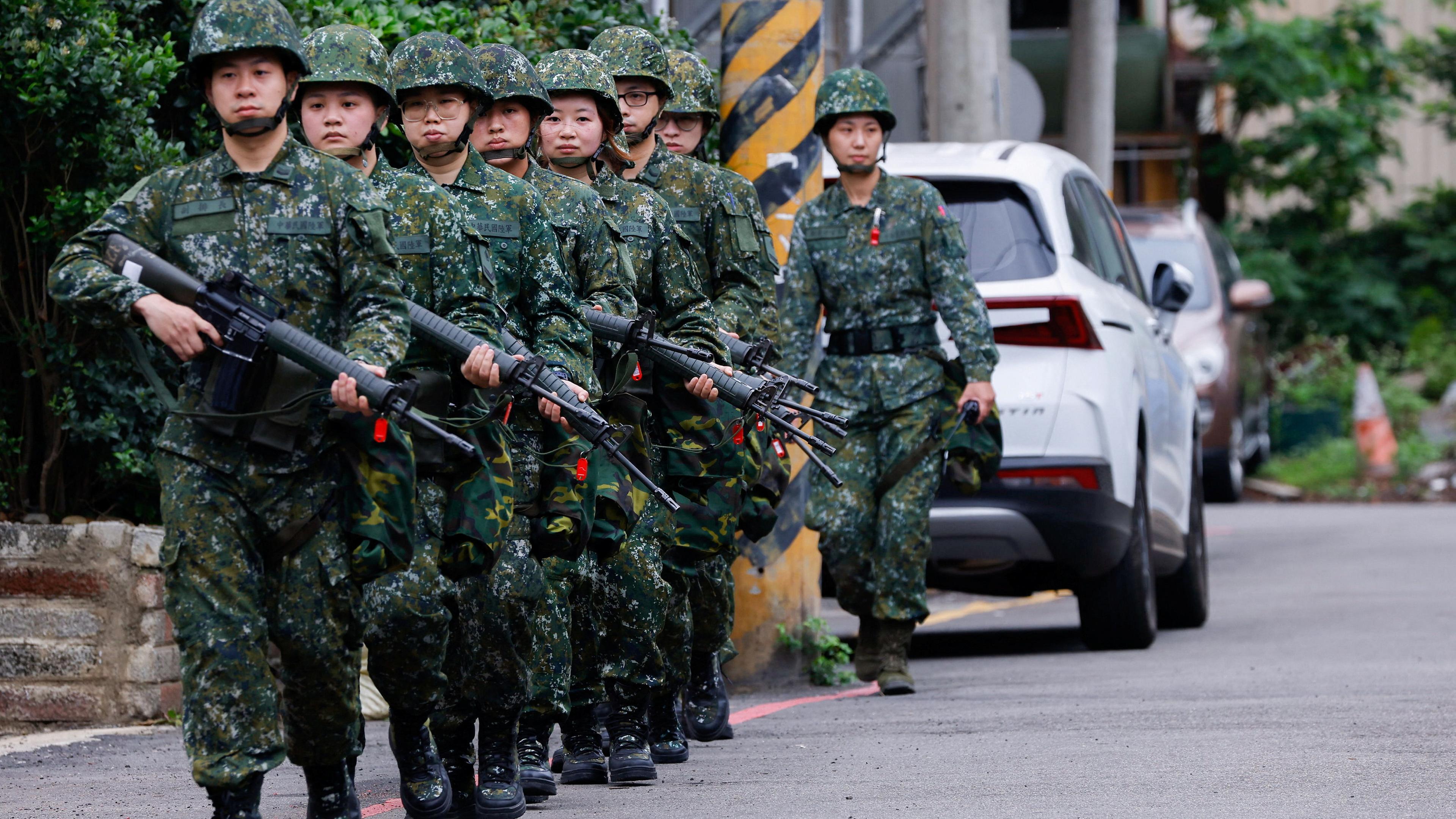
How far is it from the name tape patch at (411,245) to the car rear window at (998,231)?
364cm

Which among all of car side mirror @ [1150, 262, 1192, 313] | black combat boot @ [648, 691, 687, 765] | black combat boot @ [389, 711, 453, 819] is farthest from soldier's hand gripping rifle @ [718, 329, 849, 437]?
car side mirror @ [1150, 262, 1192, 313]

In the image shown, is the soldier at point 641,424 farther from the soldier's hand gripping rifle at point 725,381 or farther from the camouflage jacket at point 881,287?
the camouflage jacket at point 881,287

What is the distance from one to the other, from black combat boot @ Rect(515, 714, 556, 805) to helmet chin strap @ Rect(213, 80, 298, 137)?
5.96ft

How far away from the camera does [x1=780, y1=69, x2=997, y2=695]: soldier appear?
8523mm

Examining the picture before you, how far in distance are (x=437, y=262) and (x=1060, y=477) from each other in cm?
394

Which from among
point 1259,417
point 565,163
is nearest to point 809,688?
point 565,163

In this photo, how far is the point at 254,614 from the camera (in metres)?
5.08

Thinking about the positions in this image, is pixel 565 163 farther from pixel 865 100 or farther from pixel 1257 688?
pixel 1257 688

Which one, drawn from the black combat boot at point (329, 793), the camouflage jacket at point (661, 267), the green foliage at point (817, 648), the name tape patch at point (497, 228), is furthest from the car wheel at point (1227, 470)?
the black combat boot at point (329, 793)

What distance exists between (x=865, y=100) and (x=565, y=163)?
1.97m

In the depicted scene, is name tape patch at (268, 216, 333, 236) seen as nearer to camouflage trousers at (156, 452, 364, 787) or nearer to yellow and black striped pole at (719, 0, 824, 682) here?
camouflage trousers at (156, 452, 364, 787)

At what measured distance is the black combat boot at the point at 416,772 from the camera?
572cm

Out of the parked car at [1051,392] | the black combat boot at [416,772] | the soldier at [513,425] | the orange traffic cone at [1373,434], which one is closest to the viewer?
the black combat boot at [416,772]

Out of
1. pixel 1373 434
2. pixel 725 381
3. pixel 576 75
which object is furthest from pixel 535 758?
pixel 1373 434
